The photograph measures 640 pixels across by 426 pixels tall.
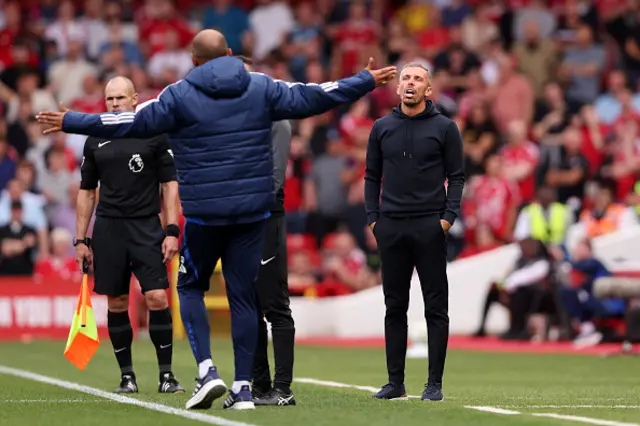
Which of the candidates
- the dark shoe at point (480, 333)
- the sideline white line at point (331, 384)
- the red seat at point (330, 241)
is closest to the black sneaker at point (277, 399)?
the sideline white line at point (331, 384)

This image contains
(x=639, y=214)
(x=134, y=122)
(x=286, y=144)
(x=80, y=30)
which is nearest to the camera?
(x=134, y=122)

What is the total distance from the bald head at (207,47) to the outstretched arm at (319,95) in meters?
0.36

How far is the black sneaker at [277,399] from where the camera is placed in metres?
10.2

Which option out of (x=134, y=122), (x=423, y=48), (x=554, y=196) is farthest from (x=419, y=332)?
(x=423, y=48)

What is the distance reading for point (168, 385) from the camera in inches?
458

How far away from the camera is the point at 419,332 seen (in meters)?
17.2

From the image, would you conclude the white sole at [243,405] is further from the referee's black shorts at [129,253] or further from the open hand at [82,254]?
the open hand at [82,254]

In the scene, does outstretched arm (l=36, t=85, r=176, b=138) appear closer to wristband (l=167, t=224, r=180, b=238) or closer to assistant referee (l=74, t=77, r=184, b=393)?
wristband (l=167, t=224, r=180, b=238)

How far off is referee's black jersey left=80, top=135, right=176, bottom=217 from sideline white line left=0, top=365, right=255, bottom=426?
1.34 metres

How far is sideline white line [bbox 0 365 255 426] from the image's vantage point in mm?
8828

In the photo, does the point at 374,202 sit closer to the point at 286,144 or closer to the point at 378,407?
the point at 286,144

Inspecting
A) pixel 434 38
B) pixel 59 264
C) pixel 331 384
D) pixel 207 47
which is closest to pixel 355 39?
pixel 434 38

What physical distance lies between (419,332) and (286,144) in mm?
7060

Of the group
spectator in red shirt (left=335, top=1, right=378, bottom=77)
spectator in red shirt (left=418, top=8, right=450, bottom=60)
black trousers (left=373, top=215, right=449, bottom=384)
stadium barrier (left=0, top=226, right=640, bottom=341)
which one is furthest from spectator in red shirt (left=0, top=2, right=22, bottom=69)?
black trousers (left=373, top=215, right=449, bottom=384)
